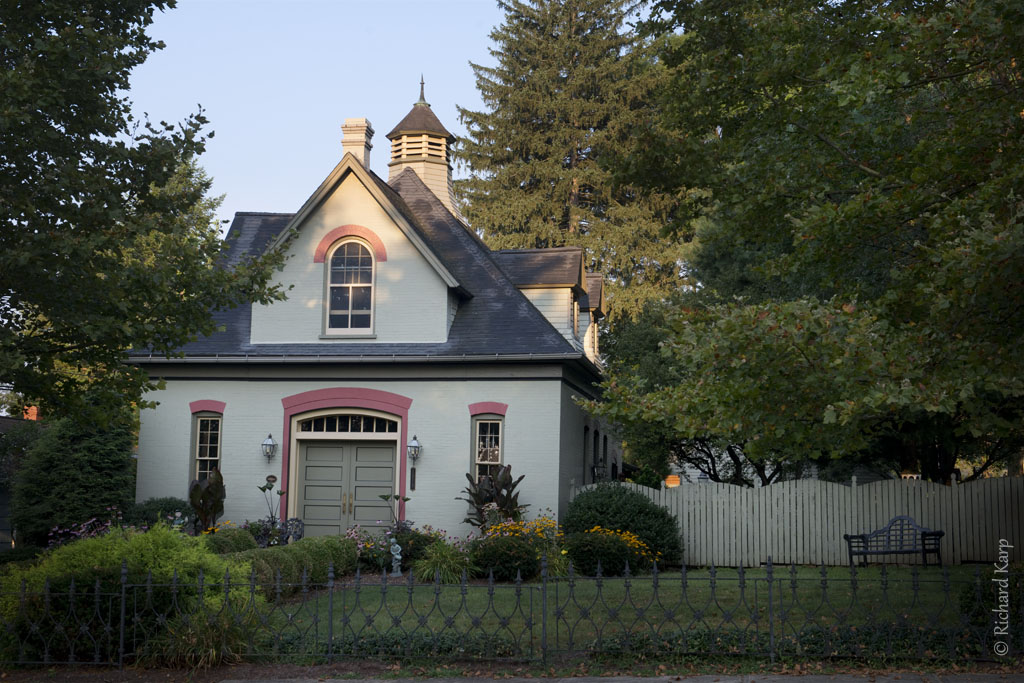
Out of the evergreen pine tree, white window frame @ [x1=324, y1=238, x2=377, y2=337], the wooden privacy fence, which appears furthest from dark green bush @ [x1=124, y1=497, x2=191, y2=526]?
the evergreen pine tree

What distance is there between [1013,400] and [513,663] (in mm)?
7335

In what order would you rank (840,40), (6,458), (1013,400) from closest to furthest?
(840,40) < (1013,400) < (6,458)

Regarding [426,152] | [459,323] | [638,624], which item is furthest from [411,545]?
[426,152]

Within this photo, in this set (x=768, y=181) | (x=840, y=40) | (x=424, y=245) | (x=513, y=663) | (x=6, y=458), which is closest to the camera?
(x=513, y=663)

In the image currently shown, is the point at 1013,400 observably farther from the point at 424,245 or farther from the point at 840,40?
the point at 424,245

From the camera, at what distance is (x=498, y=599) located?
1310 cm

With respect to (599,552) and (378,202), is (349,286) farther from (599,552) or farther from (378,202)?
(599,552)

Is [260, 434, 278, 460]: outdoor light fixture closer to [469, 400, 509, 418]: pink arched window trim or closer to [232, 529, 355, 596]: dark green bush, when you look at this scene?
[232, 529, 355, 596]: dark green bush

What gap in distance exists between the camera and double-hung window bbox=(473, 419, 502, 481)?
18953mm

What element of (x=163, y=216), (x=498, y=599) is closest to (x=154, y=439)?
(x=163, y=216)

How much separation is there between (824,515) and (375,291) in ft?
32.9

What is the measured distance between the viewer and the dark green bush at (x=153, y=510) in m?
19.0

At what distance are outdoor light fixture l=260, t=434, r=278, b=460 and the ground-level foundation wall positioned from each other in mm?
128

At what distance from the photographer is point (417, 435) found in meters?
19.2
